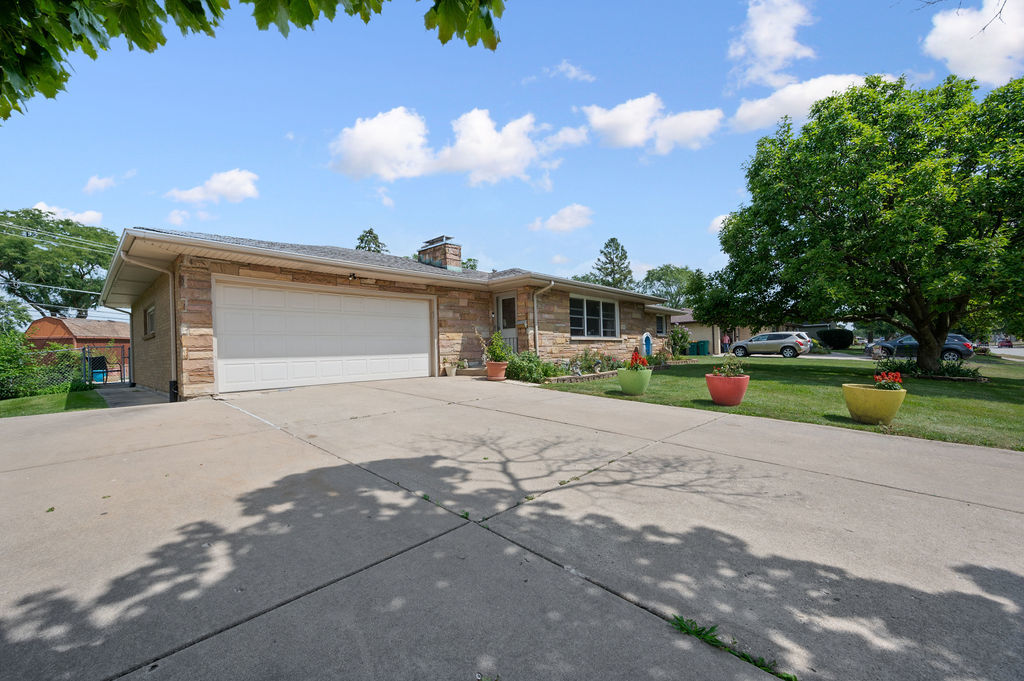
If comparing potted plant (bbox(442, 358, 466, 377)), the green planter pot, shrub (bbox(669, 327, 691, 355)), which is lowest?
the green planter pot

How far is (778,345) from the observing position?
24219 millimetres

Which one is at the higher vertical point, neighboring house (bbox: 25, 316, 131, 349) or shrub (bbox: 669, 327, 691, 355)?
neighboring house (bbox: 25, 316, 131, 349)

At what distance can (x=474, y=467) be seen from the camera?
3.75 m

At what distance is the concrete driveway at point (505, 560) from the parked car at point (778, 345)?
2245 cm

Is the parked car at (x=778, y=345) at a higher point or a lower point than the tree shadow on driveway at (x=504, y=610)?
higher

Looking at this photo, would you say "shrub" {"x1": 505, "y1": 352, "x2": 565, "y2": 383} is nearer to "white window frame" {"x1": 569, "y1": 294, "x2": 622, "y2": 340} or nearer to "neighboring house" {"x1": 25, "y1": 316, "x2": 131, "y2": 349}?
"white window frame" {"x1": 569, "y1": 294, "x2": 622, "y2": 340}

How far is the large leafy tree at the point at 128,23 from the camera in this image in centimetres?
202

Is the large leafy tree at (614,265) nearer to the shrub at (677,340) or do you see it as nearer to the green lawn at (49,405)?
the shrub at (677,340)

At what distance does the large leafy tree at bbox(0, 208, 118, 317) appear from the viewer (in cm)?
2681

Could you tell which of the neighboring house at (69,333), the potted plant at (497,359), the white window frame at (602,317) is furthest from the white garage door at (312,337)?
the neighboring house at (69,333)

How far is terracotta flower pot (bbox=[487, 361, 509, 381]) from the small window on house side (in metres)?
8.69

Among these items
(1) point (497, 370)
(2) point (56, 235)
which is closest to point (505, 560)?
(1) point (497, 370)

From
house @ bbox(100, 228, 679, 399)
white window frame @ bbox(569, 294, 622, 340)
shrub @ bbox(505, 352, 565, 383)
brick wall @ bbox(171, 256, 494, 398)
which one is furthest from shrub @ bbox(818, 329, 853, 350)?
brick wall @ bbox(171, 256, 494, 398)

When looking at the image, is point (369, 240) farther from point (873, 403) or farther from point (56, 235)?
point (873, 403)
